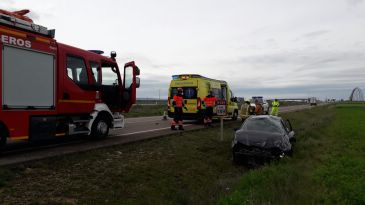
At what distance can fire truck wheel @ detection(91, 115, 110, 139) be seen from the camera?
11633 mm

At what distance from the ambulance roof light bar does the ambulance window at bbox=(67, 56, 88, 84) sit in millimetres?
990

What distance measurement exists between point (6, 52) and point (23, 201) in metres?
4.12

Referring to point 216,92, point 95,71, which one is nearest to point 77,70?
point 95,71

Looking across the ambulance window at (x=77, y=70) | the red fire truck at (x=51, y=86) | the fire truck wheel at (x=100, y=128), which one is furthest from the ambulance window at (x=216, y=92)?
the ambulance window at (x=77, y=70)

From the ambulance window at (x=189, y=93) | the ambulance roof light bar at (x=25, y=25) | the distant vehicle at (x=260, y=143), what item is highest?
the ambulance roof light bar at (x=25, y=25)

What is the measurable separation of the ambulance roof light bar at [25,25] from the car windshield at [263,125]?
6425 mm

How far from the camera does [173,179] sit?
8.67 m

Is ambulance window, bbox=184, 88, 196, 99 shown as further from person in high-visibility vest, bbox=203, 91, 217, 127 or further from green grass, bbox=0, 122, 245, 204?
green grass, bbox=0, 122, 245, 204

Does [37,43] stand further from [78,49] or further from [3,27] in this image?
[78,49]

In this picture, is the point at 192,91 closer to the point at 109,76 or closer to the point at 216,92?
the point at 216,92

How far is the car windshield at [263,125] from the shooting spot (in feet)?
35.9

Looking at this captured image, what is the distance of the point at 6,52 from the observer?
8422 mm

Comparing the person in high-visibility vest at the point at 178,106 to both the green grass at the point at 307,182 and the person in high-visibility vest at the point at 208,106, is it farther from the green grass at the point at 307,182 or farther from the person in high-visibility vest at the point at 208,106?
the green grass at the point at 307,182

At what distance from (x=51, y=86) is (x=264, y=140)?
6.18m
